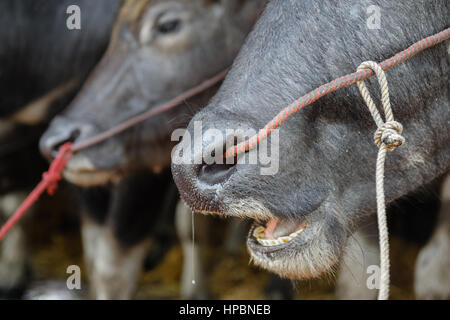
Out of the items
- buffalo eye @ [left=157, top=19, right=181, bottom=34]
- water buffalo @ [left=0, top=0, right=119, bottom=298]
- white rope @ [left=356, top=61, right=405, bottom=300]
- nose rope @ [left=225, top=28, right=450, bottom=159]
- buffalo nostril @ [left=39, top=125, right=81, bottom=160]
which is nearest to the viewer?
white rope @ [left=356, top=61, right=405, bottom=300]

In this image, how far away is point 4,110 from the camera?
382cm

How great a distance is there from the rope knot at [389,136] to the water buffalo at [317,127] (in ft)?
0.62

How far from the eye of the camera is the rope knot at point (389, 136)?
1717 millimetres

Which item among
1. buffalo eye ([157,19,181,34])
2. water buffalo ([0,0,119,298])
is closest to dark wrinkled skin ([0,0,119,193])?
water buffalo ([0,0,119,298])

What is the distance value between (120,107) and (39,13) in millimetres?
1187

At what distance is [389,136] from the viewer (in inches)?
67.8

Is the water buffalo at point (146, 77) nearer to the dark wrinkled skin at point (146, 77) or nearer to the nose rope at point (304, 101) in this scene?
the dark wrinkled skin at point (146, 77)

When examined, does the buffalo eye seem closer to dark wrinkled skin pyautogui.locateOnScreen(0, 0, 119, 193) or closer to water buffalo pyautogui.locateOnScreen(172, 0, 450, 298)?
dark wrinkled skin pyautogui.locateOnScreen(0, 0, 119, 193)

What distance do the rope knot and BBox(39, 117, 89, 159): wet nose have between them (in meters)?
1.72

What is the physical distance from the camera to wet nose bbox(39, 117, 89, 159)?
3006 millimetres

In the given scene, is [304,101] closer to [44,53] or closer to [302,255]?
[302,255]

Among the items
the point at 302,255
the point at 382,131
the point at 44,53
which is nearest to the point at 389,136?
the point at 382,131

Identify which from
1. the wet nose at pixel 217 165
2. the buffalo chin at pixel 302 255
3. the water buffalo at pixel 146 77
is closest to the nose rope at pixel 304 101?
the wet nose at pixel 217 165
